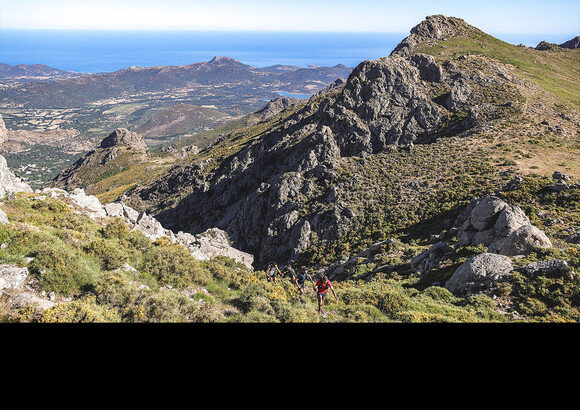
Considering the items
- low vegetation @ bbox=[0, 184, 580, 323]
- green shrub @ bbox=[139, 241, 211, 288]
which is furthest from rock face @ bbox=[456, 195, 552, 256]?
green shrub @ bbox=[139, 241, 211, 288]

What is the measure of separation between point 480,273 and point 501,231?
16.5 feet

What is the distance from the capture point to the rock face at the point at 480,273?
13344 millimetres

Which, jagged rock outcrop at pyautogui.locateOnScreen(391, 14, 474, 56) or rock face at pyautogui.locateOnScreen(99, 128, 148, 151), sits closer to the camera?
jagged rock outcrop at pyautogui.locateOnScreen(391, 14, 474, 56)

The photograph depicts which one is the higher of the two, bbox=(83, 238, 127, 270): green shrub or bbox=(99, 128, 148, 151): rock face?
bbox=(83, 238, 127, 270): green shrub

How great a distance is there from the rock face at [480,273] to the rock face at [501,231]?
7.25 feet

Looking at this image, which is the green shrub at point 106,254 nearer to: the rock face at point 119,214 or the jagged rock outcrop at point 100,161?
the rock face at point 119,214

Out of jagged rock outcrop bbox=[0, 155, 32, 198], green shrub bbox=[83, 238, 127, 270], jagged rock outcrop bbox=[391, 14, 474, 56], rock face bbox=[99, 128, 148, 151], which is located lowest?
rock face bbox=[99, 128, 148, 151]

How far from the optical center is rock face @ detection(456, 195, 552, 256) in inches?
606

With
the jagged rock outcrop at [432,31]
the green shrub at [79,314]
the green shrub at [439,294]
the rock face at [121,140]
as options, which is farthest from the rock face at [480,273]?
the rock face at [121,140]

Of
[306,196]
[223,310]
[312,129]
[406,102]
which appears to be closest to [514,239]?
[223,310]

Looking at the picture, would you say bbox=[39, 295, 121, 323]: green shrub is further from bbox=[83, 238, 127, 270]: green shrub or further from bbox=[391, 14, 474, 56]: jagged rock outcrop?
bbox=[391, 14, 474, 56]: jagged rock outcrop

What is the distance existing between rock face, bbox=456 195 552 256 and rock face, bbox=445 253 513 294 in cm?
221

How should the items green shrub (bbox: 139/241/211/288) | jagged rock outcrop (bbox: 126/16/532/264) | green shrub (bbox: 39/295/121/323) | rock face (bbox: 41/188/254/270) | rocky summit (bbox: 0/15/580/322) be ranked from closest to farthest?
green shrub (bbox: 39/295/121/323) < rocky summit (bbox: 0/15/580/322) < green shrub (bbox: 139/241/211/288) < rock face (bbox: 41/188/254/270) < jagged rock outcrop (bbox: 126/16/532/264)
